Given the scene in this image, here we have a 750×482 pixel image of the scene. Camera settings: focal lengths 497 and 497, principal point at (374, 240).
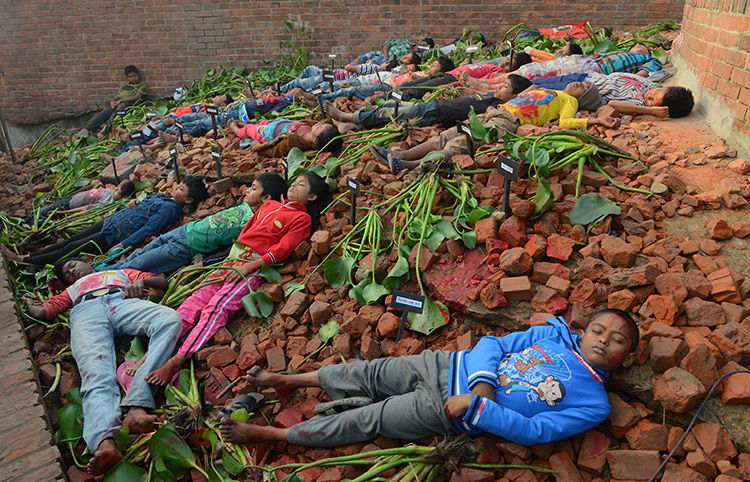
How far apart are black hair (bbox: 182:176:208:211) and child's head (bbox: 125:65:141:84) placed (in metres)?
4.67

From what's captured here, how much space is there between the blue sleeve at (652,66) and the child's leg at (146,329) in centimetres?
420

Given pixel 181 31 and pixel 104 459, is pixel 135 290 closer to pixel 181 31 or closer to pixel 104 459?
pixel 104 459

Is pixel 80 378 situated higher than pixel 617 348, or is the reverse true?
pixel 617 348

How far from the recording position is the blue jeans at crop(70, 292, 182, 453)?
2.17 metres

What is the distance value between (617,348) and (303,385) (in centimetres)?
121

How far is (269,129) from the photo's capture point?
4.31 m

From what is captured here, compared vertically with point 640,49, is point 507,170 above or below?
below

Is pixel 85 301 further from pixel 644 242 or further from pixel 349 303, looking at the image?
pixel 644 242

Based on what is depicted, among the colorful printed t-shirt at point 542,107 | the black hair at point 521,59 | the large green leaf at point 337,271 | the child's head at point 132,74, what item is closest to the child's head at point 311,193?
the large green leaf at point 337,271

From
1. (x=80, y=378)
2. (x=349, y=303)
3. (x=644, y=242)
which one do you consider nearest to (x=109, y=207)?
(x=80, y=378)

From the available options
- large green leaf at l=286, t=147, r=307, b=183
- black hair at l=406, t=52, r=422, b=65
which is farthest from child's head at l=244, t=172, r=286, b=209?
black hair at l=406, t=52, r=422, b=65

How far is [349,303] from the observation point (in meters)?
2.39

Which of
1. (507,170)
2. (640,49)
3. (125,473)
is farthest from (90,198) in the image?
(640,49)

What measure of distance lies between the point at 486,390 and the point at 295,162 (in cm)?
230
